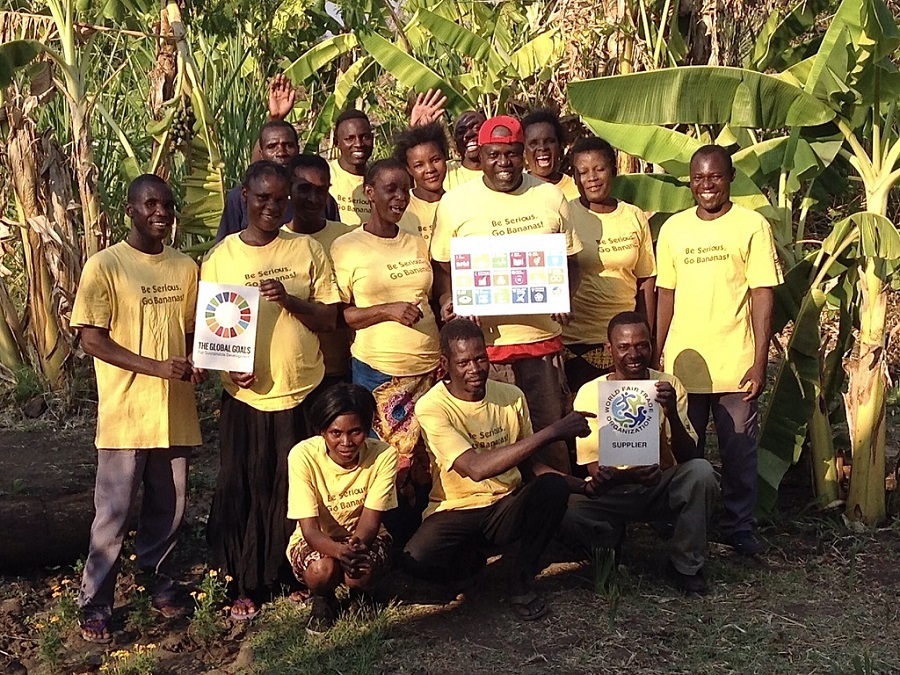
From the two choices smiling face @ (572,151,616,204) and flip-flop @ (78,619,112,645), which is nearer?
flip-flop @ (78,619,112,645)

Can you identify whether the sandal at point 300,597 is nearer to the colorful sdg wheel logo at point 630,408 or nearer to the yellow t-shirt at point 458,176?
the colorful sdg wheel logo at point 630,408

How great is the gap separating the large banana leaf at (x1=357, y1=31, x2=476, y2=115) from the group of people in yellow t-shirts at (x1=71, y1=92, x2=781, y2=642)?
91.4 inches

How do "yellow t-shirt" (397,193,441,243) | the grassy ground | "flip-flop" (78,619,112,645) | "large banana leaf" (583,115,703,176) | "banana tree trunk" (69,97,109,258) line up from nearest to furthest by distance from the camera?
the grassy ground < "flip-flop" (78,619,112,645) < "yellow t-shirt" (397,193,441,243) < "large banana leaf" (583,115,703,176) < "banana tree trunk" (69,97,109,258)

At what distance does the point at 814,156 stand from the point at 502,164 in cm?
165

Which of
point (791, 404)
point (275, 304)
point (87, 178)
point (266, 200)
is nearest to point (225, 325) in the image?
point (275, 304)

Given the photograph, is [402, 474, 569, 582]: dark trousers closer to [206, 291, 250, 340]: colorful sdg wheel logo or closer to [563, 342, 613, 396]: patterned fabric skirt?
[563, 342, 613, 396]: patterned fabric skirt

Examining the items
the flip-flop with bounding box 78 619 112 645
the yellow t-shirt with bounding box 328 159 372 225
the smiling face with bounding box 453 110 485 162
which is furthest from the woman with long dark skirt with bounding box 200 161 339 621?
the smiling face with bounding box 453 110 485 162

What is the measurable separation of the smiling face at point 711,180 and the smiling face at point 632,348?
0.76 metres

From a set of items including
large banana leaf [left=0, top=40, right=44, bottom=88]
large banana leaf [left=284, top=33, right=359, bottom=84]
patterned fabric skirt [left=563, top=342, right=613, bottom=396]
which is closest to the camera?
patterned fabric skirt [left=563, top=342, right=613, bottom=396]

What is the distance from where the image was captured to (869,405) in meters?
5.70

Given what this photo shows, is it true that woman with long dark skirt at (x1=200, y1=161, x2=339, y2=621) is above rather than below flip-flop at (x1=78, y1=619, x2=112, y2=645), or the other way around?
above

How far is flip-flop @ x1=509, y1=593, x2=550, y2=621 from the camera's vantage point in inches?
186

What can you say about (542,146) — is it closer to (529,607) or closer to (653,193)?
(653,193)

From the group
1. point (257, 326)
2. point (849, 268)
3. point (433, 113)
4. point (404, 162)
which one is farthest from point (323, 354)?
point (849, 268)
